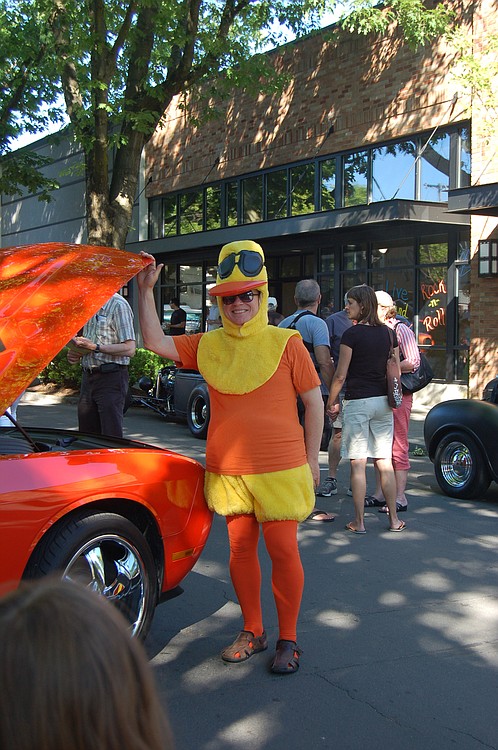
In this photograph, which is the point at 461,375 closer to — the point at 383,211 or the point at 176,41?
the point at 383,211

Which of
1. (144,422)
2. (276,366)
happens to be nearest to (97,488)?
(276,366)

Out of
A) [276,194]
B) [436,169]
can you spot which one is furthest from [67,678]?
[276,194]

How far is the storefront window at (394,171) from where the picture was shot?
16.7 metres

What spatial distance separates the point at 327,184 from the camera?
61.6 feet

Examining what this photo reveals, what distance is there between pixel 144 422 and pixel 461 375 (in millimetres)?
6203

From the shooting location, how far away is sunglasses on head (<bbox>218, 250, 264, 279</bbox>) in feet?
13.5

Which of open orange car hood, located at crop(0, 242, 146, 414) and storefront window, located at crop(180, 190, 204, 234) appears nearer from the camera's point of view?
open orange car hood, located at crop(0, 242, 146, 414)

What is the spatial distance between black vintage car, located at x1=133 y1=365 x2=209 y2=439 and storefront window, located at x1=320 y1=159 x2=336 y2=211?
6698mm

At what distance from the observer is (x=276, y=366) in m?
4.05

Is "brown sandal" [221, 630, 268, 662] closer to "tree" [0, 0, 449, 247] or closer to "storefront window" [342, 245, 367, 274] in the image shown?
"tree" [0, 0, 449, 247]

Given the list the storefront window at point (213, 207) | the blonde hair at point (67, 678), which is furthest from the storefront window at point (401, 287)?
the blonde hair at point (67, 678)

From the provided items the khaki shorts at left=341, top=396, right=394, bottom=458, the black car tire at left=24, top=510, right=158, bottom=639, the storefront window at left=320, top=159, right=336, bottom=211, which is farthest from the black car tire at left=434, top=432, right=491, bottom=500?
the storefront window at left=320, top=159, right=336, bottom=211

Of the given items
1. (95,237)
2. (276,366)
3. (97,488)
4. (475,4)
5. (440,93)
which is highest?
(475,4)

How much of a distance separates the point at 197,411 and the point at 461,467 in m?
5.07
